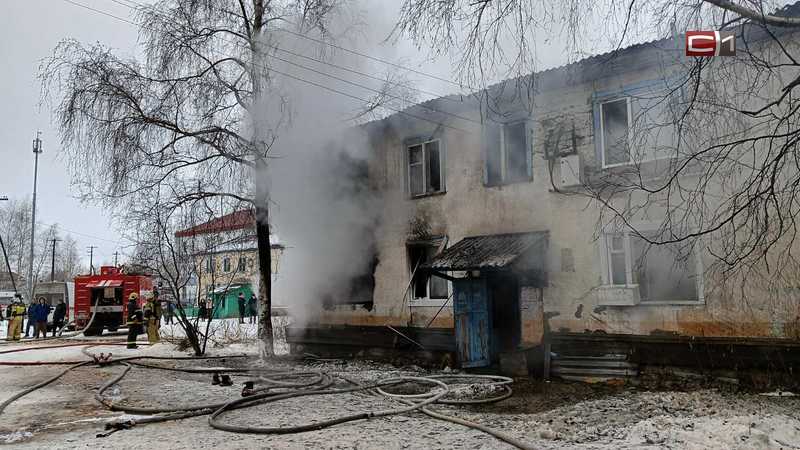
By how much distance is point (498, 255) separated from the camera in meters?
10.4

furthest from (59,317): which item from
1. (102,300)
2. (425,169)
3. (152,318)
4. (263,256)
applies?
(425,169)

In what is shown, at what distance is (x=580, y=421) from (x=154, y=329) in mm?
15022

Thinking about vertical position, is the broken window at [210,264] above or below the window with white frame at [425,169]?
below

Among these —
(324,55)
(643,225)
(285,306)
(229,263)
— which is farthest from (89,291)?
(643,225)

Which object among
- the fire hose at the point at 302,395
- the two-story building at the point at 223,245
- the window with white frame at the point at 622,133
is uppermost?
the window with white frame at the point at 622,133

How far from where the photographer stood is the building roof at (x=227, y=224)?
13415mm

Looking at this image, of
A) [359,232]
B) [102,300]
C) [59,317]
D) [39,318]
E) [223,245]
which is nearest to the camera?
[359,232]

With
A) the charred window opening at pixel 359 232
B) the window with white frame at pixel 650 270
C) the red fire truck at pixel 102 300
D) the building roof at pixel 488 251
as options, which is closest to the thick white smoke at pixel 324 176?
the charred window opening at pixel 359 232

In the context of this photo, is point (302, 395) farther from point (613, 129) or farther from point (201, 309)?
point (201, 309)

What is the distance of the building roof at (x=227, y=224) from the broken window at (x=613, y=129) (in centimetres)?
802

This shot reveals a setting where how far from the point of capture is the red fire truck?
23828 mm

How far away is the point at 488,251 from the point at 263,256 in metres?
5.47

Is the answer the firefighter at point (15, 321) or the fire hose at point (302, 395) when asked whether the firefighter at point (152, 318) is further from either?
the fire hose at point (302, 395)

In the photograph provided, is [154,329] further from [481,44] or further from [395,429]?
[481,44]
